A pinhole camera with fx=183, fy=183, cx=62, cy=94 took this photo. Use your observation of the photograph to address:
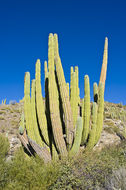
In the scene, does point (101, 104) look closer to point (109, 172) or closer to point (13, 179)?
point (109, 172)

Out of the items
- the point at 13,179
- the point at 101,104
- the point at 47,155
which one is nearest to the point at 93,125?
the point at 101,104

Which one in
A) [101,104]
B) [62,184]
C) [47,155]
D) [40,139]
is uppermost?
[101,104]

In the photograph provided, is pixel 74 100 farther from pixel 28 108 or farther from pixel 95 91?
pixel 28 108

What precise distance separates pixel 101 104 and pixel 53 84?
251cm

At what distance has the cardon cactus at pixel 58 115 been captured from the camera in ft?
23.4

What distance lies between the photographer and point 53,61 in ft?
24.0

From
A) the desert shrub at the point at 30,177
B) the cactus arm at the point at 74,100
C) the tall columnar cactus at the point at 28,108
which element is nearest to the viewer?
the desert shrub at the point at 30,177

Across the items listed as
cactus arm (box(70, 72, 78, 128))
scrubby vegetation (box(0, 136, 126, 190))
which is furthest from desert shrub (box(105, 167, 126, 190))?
cactus arm (box(70, 72, 78, 128))

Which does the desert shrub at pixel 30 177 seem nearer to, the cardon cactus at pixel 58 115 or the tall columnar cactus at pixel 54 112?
the tall columnar cactus at pixel 54 112

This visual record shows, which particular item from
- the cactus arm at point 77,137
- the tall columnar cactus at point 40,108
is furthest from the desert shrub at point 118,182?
the tall columnar cactus at point 40,108

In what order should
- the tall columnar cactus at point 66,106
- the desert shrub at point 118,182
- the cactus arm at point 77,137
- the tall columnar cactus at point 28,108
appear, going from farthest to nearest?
1. the tall columnar cactus at point 28,108
2. the cactus arm at point 77,137
3. the tall columnar cactus at point 66,106
4. the desert shrub at point 118,182

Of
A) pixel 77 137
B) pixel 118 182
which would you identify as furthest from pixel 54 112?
pixel 118 182

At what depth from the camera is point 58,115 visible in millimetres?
7137

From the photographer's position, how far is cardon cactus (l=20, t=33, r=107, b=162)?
714 centimetres
